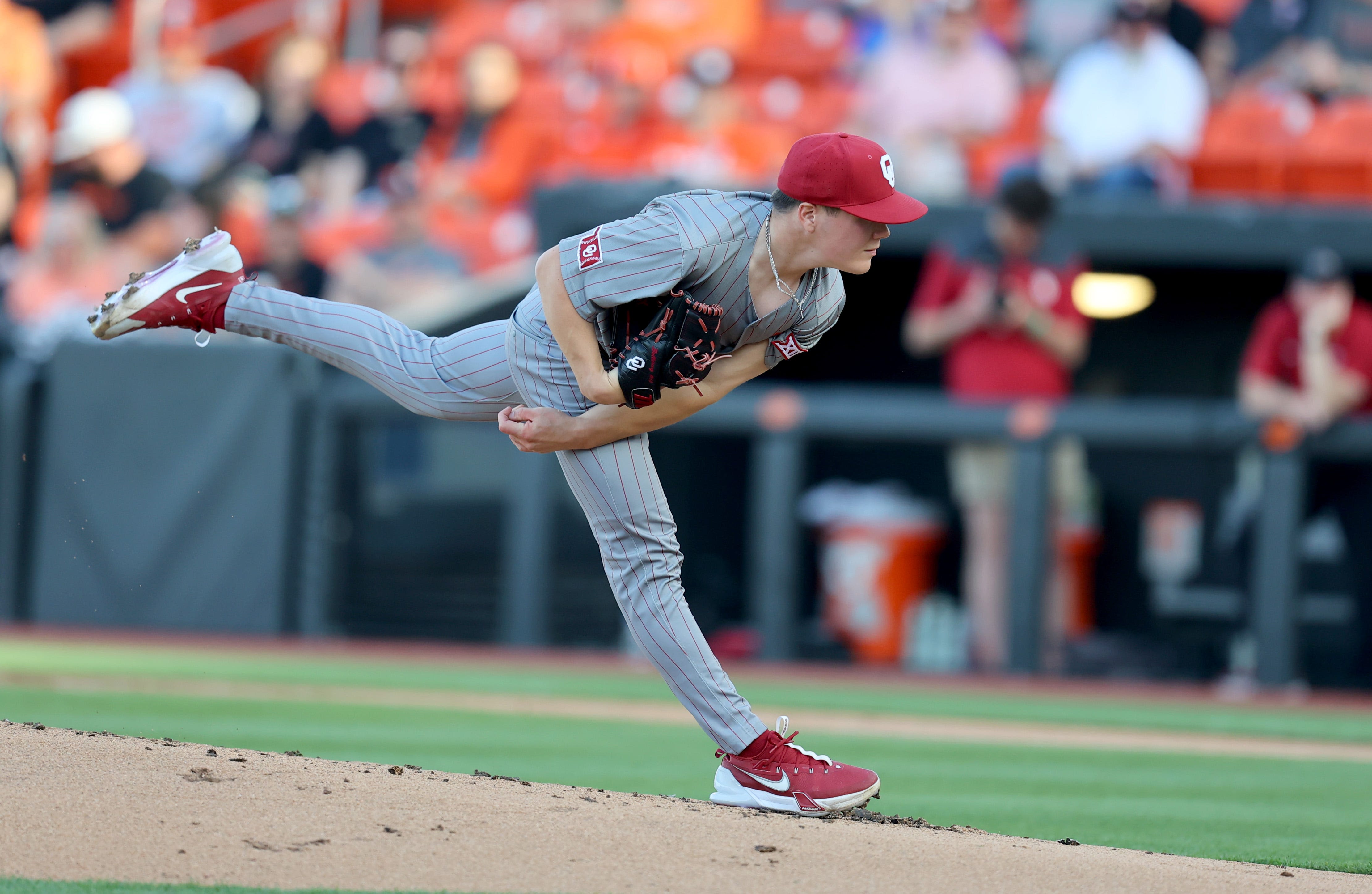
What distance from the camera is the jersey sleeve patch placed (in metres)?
3.50

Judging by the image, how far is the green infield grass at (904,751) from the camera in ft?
13.2

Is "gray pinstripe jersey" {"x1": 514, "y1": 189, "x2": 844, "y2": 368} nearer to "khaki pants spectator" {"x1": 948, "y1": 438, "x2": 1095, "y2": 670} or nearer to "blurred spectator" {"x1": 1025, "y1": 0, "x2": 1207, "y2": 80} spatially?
"khaki pants spectator" {"x1": 948, "y1": 438, "x2": 1095, "y2": 670}

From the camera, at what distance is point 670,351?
11.3 ft

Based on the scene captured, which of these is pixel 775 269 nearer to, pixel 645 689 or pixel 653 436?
pixel 645 689

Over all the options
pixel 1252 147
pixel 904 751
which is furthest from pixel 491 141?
pixel 904 751

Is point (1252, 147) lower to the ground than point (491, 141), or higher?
lower

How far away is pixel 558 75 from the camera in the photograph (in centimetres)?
1231

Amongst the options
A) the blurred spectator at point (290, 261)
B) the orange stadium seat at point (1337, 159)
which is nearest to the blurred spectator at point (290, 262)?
the blurred spectator at point (290, 261)

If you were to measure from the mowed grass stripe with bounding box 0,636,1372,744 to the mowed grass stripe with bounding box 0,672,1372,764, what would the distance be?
0.40 ft

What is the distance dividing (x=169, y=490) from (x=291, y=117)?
4539 millimetres

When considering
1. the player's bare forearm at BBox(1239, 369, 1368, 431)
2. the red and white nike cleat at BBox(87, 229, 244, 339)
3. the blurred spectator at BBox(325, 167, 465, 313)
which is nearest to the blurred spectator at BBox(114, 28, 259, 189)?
the blurred spectator at BBox(325, 167, 465, 313)

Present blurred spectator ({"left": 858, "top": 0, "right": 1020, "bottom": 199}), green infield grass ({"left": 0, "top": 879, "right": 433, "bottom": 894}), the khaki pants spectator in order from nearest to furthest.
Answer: green infield grass ({"left": 0, "top": 879, "right": 433, "bottom": 894})
the khaki pants spectator
blurred spectator ({"left": 858, "top": 0, "right": 1020, "bottom": 199})

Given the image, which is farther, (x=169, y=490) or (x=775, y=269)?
(x=169, y=490)

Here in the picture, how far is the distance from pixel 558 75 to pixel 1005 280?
16.9ft
